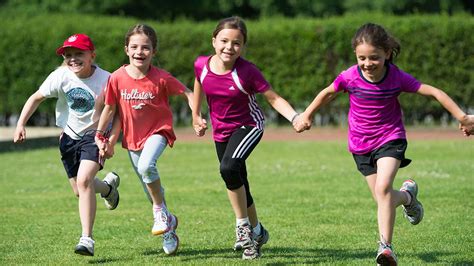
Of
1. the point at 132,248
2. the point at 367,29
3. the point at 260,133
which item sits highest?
the point at 367,29

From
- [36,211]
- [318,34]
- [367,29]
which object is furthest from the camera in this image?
[318,34]

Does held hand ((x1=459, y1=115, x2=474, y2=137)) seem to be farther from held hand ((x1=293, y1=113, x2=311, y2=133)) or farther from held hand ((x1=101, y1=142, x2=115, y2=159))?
held hand ((x1=101, y1=142, x2=115, y2=159))

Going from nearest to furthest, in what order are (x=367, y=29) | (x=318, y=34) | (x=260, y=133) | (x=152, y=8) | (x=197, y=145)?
(x=367, y=29) → (x=260, y=133) → (x=197, y=145) → (x=318, y=34) → (x=152, y=8)

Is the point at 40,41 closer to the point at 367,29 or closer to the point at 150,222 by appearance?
the point at 150,222

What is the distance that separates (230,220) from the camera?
11.0 metres

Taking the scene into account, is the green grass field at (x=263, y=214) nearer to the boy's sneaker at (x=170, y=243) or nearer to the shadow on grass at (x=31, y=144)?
the boy's sneaker at (x=170, y=243)

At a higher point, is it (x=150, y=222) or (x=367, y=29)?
(x=367, y=29)

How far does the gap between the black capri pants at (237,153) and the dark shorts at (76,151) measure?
45.7 inches

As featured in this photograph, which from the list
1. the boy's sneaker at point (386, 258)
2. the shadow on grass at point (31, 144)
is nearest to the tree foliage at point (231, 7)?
the shadow on grass at point (31, 144)

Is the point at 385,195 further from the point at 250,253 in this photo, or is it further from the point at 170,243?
the point at 170,243

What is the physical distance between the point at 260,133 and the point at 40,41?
2014 cm

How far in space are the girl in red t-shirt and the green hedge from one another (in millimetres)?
17636

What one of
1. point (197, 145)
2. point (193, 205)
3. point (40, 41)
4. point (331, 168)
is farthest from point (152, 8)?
point (193, 205)

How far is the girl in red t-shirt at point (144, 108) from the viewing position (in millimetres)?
8711
